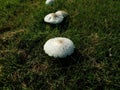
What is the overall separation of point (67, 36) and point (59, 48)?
609 mm

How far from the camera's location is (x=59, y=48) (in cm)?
357

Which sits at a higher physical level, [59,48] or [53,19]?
[53,19]

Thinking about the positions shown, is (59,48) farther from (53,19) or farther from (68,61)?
(53,19)

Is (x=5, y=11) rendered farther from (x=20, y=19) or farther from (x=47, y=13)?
(x=47, y=13)

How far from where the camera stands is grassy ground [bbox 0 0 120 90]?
3.47m

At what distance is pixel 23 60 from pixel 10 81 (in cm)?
42

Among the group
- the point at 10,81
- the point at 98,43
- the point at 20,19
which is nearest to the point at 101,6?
the point at 98,43

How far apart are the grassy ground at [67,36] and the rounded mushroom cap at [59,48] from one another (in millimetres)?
134

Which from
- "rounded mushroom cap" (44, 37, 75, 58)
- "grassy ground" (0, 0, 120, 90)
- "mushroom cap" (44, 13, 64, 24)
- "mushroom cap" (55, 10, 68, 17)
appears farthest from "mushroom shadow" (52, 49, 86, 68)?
"mushroom cap" (55, 10, 68, 17)

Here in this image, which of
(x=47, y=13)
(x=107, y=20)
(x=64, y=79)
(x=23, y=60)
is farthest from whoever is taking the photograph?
(x=47, y=13)

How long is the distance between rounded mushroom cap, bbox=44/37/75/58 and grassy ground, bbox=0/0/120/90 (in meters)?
0.13

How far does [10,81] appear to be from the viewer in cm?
351

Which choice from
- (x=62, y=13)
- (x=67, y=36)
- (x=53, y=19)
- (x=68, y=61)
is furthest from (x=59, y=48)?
(x=62, y=13)

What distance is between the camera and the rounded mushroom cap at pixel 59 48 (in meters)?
3.57
